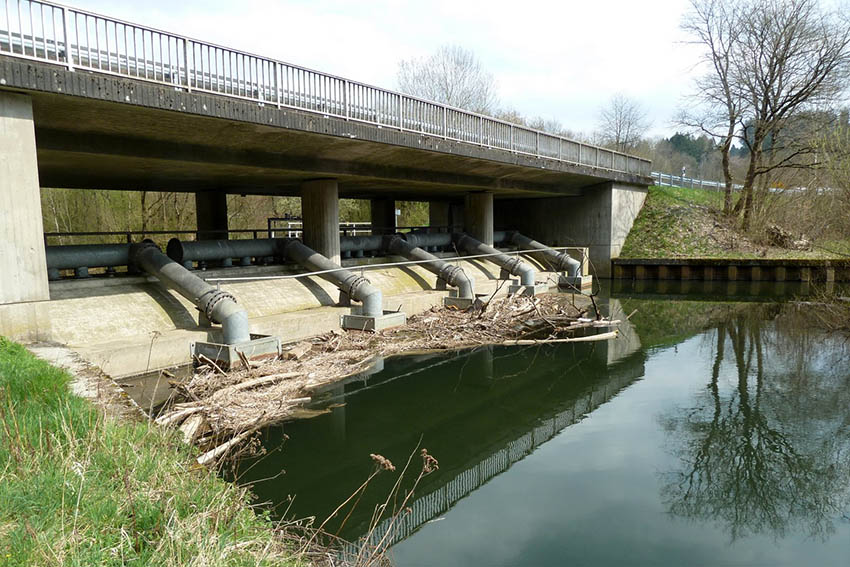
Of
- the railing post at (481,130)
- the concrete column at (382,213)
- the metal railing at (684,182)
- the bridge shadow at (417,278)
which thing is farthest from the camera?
the metal railing at (684,182)

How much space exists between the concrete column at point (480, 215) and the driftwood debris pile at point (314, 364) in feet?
18.6

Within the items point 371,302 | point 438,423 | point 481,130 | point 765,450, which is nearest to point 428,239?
point 481,130

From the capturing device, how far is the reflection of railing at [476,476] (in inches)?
213

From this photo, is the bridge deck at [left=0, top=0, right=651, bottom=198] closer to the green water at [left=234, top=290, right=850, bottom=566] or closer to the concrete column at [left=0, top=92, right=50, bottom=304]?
the concrete column at [left=0, top=92, right=50, bottom=304]

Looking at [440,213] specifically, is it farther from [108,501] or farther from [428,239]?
[108,501]

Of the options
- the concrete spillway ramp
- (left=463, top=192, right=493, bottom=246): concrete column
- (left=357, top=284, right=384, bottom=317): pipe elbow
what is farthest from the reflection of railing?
(left=463, top=192, right=493, bottom=246): concrete column

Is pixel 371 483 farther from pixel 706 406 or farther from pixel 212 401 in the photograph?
pixel 706 406

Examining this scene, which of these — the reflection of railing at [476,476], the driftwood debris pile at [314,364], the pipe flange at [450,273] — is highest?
the pipe flange at [450,273]

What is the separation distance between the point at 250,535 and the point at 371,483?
282 cm

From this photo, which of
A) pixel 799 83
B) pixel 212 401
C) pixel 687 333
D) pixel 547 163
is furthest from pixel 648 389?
pixel 799 83

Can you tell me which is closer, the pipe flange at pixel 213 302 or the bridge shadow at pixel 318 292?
the pipe flange at pixel 213 302

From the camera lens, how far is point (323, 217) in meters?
16.0

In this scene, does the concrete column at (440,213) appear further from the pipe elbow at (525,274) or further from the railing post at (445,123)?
the railing post at (445,123)

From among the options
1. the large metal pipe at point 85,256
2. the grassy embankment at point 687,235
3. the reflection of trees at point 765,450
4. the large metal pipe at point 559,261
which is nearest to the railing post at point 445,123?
the large metal pipe at point 559,261
